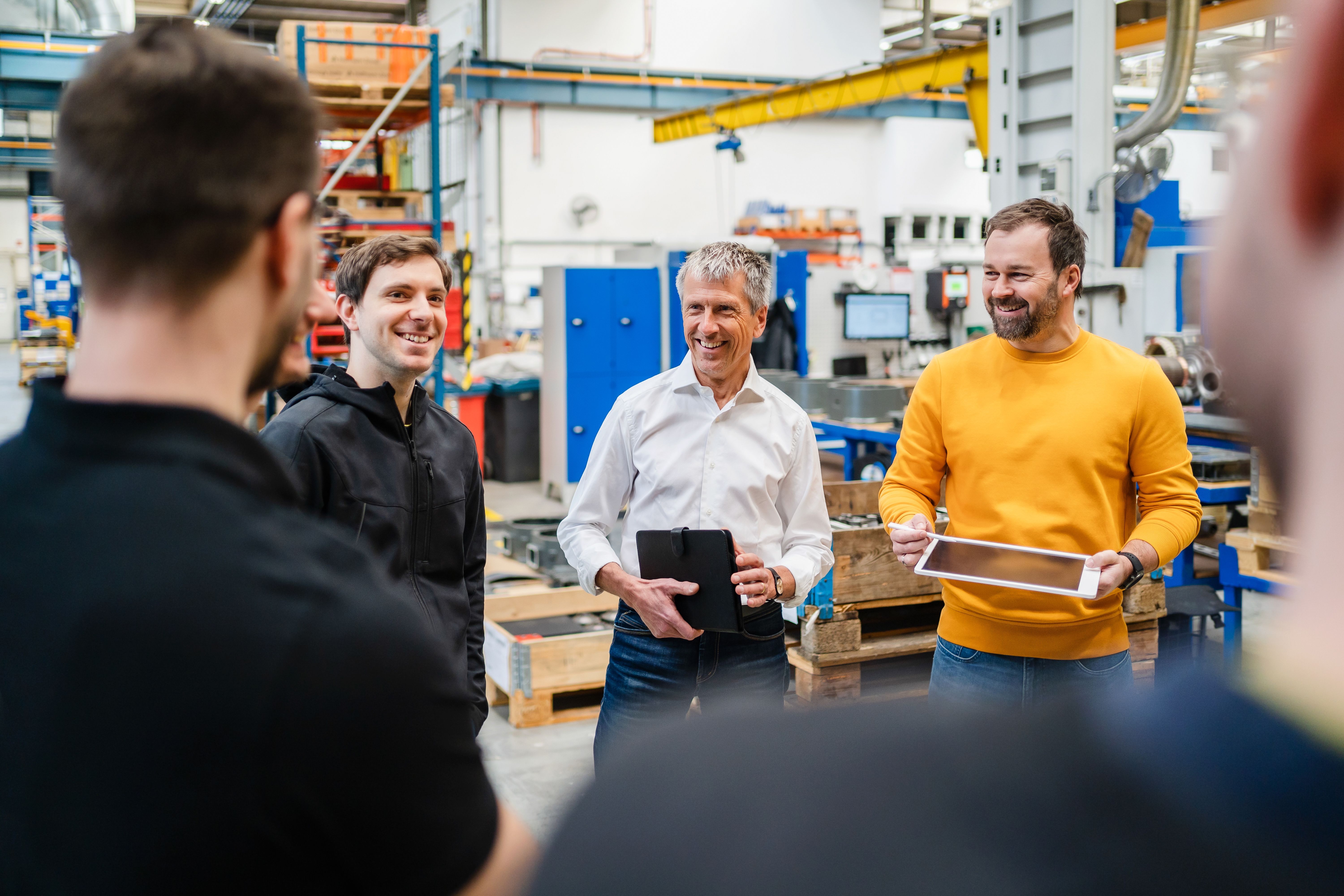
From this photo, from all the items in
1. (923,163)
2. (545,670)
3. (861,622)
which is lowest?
(545,670)

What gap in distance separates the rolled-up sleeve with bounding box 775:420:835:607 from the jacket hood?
3.43 ft

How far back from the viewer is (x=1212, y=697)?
383 millimetres

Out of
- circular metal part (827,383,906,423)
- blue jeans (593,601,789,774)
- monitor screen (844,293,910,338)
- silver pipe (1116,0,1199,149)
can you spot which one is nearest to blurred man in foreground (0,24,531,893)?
blue jeans (593,601,789,774)

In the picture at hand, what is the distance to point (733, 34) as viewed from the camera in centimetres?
1569

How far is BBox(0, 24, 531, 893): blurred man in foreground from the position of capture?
0.79m

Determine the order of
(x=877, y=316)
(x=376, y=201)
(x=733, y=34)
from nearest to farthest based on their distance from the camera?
(x=376, y=201)
(x=877, y=316)
(x=733, y=34)

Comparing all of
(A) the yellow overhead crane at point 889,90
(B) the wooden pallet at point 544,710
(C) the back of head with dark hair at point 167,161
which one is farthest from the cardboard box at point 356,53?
(C) the back of head with dark hair at point 167,161

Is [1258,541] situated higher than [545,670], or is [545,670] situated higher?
[1258,541]

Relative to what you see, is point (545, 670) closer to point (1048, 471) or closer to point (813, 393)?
point (1048, 471)

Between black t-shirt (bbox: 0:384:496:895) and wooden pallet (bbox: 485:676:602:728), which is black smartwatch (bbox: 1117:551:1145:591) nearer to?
black t-shirt (bbox: 0:384:496:895)

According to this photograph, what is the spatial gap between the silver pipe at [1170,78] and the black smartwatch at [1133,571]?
456cm

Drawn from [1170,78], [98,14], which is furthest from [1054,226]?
[98,14]

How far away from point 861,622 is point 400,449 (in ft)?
8.07

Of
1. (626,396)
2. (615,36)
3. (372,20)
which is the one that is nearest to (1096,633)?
(626,396)
